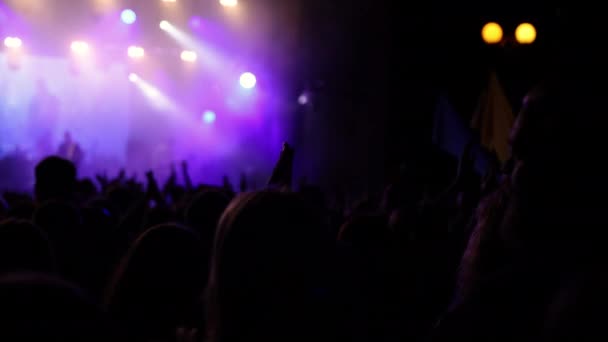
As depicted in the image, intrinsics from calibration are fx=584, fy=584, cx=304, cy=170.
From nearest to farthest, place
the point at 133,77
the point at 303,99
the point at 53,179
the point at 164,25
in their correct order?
the point at 53,179 → the point at 303,99 → the point at 164,25 → the point at 133,77

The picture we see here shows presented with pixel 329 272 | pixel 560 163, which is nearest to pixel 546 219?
pixel 560 163

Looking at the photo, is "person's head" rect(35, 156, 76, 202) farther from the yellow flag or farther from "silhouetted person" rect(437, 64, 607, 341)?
the yellow flag

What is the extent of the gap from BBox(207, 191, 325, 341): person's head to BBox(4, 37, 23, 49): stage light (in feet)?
55.7

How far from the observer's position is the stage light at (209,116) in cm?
1770

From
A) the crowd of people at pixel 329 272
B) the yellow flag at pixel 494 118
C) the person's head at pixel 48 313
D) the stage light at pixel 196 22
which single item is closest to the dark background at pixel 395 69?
the yellow flag at pixel 494 118

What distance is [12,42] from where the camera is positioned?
1653cm

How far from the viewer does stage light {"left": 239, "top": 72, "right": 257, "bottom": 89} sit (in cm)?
1512

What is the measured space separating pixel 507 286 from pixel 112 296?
1.37m

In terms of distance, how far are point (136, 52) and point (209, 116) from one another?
2.82 m

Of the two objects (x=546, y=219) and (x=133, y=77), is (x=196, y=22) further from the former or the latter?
(x=546, y=219)

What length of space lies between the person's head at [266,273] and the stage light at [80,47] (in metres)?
16.7

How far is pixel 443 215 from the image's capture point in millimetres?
3852

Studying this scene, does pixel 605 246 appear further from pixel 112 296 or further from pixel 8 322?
pixel 112 296

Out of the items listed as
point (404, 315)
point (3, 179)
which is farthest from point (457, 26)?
point (3, 179)
